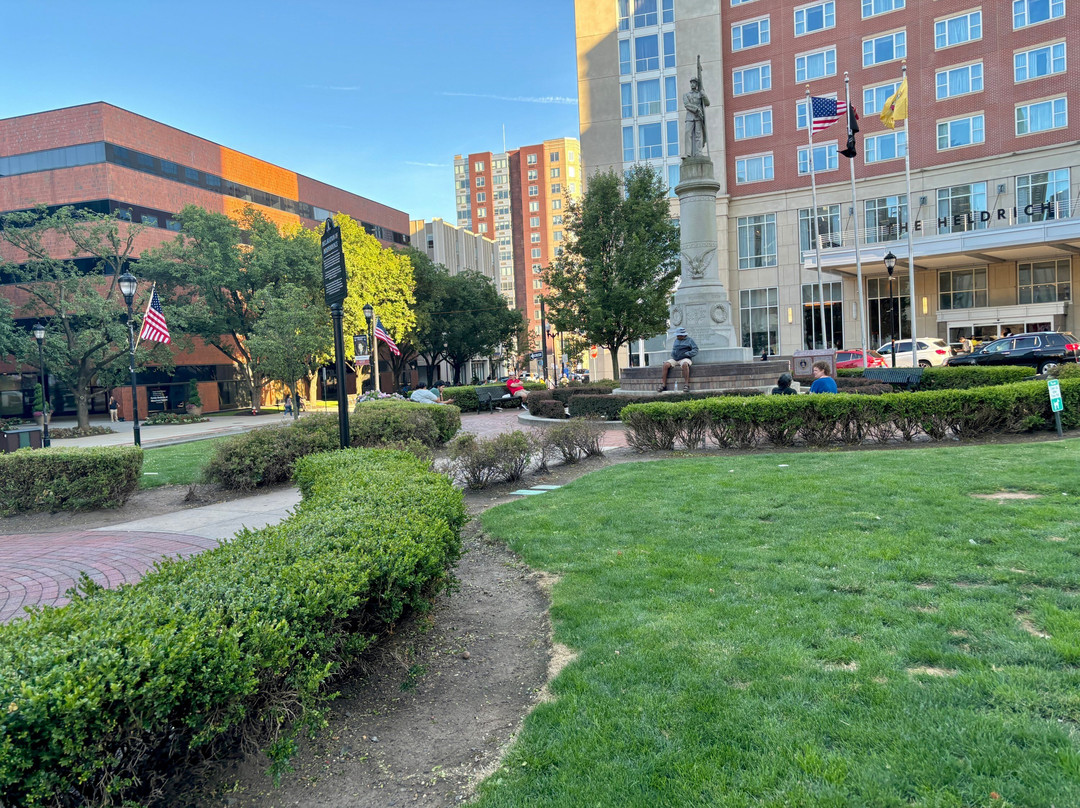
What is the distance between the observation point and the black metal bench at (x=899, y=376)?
57.9 feet

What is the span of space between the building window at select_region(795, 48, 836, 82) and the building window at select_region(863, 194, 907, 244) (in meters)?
8.84

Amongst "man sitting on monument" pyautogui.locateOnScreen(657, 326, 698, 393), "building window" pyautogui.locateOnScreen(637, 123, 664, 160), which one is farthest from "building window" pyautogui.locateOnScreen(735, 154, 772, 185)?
"man sitting on monument" pyautogui.locateOnScreen(657, 326, 698, 393)

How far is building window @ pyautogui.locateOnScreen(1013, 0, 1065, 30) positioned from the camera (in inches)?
1330

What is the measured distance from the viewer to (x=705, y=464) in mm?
9703

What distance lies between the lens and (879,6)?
38500mm

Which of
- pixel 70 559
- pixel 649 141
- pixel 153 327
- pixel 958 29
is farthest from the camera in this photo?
pixel 649 141

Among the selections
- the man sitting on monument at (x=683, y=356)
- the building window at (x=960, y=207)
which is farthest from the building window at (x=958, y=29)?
the man sitting on monument at (x=683, y=356)

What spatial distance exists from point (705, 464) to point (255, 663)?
314 inches

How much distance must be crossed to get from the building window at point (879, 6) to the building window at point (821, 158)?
7.55 metres

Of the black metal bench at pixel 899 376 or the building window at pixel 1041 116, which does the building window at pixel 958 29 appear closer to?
the building window at pixel 1041 116

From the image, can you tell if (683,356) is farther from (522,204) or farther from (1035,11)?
→ (522,204)

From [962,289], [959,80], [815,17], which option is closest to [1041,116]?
[959,80]

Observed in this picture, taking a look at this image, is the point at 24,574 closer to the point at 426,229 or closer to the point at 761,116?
the point at 761,116

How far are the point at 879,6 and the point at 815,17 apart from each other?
3648 mm
